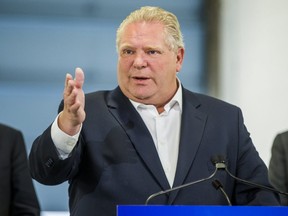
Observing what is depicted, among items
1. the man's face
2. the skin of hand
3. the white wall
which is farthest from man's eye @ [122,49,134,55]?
the white wall

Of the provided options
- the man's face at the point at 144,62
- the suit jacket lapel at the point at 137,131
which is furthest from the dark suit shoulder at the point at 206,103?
the suit jacket lapel at the point at 137,131

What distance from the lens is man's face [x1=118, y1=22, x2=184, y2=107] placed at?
267 cm

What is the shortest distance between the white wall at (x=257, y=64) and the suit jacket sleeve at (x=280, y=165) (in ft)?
4.35

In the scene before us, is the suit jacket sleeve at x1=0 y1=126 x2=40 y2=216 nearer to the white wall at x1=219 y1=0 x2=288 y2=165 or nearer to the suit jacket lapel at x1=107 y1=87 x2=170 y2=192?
the suit jacket lapel at x1=107 y1=87 x2=170 y2=192

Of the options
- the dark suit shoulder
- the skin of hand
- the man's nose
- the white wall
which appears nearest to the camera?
the skin of hand

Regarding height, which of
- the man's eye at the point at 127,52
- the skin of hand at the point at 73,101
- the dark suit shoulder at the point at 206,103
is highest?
the man's eye at the point at 127,52

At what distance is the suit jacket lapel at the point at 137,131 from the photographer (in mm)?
2512

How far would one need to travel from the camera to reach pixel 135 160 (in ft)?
8.34

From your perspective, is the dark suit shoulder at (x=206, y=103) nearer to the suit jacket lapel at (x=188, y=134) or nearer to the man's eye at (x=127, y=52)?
the suit jacket lapel at (x=188, y=134)

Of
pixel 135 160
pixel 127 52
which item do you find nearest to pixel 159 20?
pixel 127 52

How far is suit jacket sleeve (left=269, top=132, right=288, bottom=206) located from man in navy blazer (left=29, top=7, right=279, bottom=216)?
0.42 meters

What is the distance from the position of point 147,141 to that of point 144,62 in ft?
1.00

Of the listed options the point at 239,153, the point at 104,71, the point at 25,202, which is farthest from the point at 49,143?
the point at 104,71

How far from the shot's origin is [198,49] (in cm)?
508
